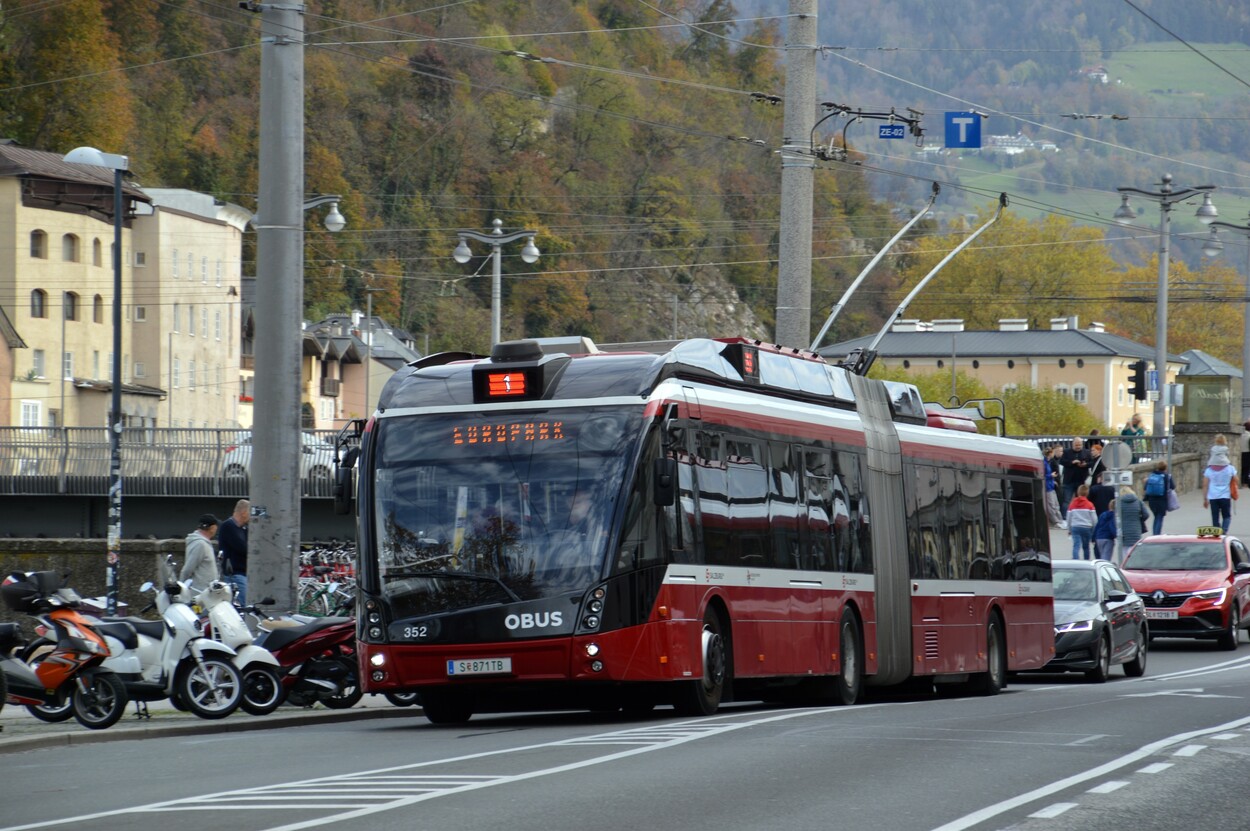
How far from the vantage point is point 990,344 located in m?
142

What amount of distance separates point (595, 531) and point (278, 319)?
4977 mm

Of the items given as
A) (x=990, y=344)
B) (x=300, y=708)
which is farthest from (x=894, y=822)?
(x=990, y=344)

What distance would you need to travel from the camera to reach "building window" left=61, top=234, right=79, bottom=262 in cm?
8575

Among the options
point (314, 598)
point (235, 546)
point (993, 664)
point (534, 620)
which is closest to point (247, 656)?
point (534, 620)

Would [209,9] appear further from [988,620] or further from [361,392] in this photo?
[988,620]

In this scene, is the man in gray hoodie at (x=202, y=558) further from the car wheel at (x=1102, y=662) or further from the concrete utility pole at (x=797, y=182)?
the car wheel at (x=1102, y=662)

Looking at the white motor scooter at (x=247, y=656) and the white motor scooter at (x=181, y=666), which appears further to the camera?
the white motor scooter at (x=247, y=656)

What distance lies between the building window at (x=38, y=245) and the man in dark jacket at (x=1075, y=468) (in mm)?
52046

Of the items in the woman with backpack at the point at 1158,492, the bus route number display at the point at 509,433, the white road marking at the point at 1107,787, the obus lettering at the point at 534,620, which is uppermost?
the bus route number display at the point at 509,433

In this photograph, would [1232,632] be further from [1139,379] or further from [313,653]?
[1139,379]

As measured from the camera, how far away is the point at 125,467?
4447 cm

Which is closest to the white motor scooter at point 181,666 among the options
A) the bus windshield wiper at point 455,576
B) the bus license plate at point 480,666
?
the bus windshield wiper at point 455,576

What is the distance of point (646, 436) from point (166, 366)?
81.6m

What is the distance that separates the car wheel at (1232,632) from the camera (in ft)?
100
